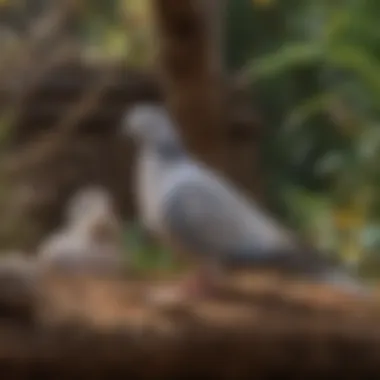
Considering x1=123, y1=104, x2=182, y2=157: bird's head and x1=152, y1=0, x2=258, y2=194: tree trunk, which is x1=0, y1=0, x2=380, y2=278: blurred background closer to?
x1=152, y1=0, x2=258, y2=194: tree trunk

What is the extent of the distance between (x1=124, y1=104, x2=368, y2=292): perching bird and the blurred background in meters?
0.09

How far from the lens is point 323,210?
1.17 meters

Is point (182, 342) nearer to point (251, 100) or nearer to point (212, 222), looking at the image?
point (212, 222)

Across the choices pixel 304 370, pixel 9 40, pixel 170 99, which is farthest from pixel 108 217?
pixel 304 370

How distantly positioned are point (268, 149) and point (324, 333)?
0.55m

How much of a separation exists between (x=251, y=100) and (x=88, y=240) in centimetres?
36

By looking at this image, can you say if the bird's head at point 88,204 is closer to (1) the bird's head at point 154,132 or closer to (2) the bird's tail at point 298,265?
(1) the bird's head at point 154,132

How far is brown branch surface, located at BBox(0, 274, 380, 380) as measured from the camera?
0.78 meters

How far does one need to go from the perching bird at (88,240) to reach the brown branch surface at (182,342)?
21 cm

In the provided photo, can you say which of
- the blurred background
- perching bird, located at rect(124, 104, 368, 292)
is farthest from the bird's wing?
the blurred background

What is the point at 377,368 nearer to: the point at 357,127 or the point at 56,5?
the point at 357,127

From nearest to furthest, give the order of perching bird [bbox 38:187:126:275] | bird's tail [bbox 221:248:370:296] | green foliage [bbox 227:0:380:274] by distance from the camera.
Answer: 1. bird's tail [bbox 221:248:370:296]
2. perching bird [bbox 38:187:126:275]
3. green foliage [bbox 227:0:380:274]

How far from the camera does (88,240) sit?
1146 millimetres

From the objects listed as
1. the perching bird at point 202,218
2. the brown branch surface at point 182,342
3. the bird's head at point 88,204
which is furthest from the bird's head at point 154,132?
the brown branch surface at point 182,342
